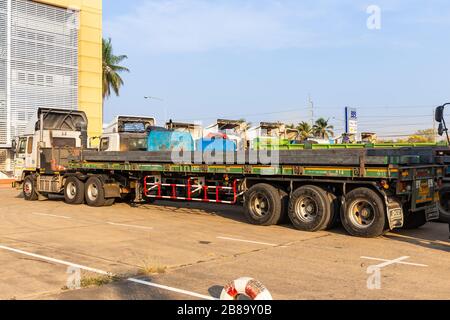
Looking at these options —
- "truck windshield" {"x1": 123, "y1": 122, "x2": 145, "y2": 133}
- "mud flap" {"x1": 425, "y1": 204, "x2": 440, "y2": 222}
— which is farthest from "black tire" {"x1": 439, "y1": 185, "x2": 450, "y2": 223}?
"truck windshield" {"x1": 123, "y1": 122, "x2": 145, "y2": 133}

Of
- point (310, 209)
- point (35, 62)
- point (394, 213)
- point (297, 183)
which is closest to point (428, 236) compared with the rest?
point (394, 213)

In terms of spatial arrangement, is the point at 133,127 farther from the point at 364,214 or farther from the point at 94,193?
the point at 364,214

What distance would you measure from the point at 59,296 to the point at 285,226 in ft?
22.9

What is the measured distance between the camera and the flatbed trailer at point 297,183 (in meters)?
10.2

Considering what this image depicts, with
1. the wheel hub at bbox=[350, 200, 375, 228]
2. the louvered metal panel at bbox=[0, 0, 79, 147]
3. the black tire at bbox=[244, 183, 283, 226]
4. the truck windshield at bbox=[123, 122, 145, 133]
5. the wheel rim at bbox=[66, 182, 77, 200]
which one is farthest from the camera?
the louvered metal panel at bbox=[0, 0, 79, 147]

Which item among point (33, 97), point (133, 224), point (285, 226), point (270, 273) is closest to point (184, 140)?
point (133, 224)

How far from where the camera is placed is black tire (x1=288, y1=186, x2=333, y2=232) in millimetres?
10867

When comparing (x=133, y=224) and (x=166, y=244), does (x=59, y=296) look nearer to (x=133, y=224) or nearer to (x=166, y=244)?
(x=166, y=244)

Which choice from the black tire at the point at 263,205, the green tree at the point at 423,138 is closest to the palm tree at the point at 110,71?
the green tree at the point at 423,138

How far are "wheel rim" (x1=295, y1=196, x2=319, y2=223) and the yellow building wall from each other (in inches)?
1280

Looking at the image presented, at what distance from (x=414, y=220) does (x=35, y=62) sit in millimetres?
34714

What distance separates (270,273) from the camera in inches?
282

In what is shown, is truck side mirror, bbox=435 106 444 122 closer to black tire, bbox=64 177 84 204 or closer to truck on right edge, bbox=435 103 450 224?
truck on right edge, bbox=435 103 450 224

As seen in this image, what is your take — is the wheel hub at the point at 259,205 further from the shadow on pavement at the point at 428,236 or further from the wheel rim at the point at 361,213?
the shadow on pavement at the point at 428,236
